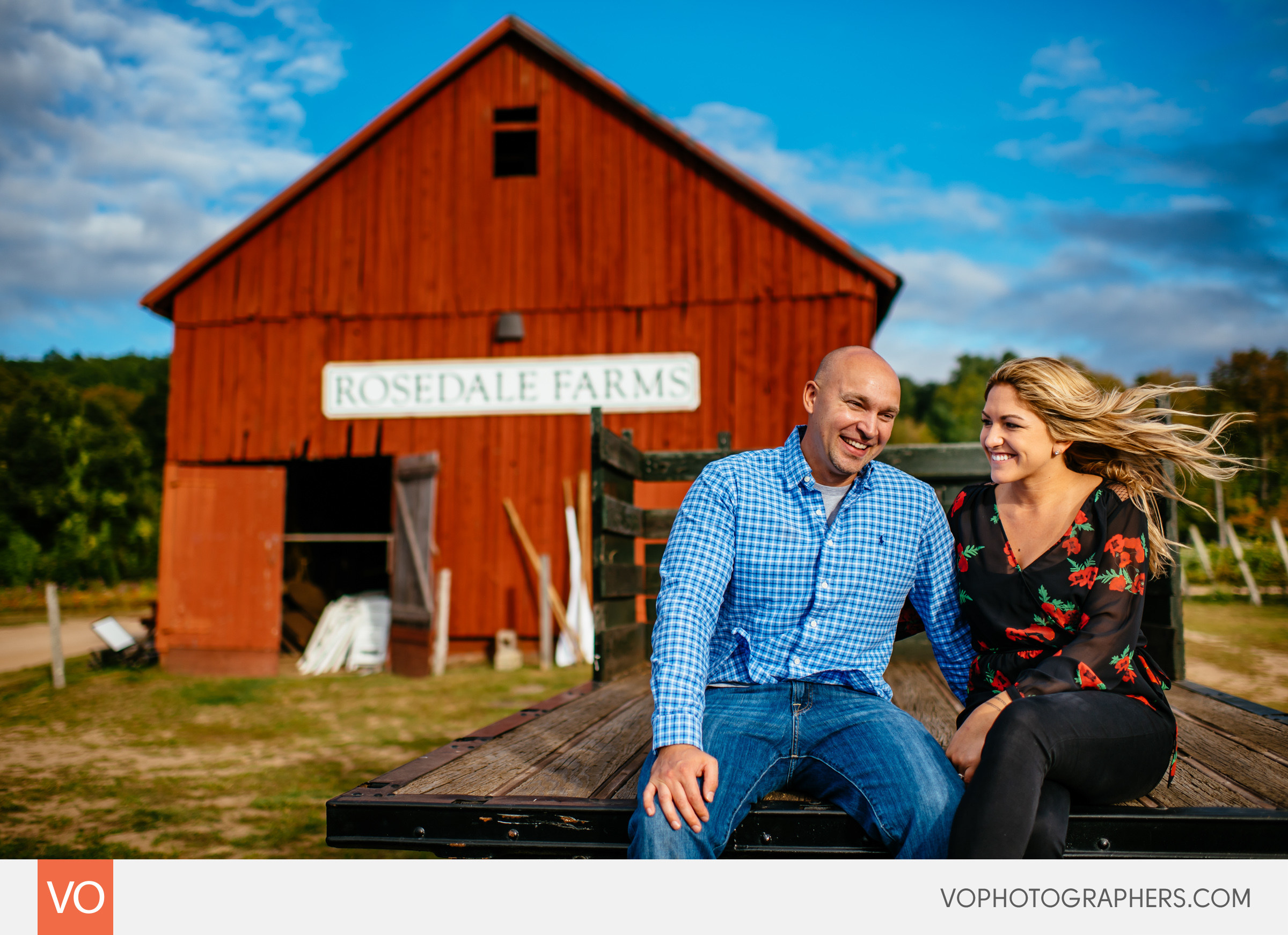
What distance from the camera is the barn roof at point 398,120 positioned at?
31.7 feet

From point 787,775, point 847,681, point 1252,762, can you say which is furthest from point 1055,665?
point 1252,762

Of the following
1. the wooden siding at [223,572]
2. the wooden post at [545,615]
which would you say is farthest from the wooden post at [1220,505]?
the wooden siding at [223,572]

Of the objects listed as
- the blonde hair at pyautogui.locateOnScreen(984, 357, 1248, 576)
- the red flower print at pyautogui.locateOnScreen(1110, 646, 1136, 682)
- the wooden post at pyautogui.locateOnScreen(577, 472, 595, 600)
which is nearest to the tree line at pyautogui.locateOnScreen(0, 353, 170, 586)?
the wooden post at pyautogui.locateOnScreen(577, 472, 595, 600)

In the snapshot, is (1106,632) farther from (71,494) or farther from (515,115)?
(71,494)

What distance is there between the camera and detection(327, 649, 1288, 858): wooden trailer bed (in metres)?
1.80

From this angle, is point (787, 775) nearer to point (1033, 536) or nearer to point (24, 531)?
point (1033, 536)

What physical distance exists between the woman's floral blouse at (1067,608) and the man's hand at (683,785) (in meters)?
0.77

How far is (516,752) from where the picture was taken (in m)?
2.40

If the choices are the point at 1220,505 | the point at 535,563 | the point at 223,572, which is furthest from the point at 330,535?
the point at 1220,505

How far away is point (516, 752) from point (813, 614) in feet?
3.17

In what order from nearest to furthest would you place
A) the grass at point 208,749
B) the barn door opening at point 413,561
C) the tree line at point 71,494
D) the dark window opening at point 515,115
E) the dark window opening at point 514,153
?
the grass at point 208,749 → the barn door opening at point 413,561 → the dark window opening at point 515,115 → the dark window opening at point 514,153 → the tree line at point 71,494

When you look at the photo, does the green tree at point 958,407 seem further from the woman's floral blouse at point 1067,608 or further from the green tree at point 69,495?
the woman's floral blouse at point 1067,608

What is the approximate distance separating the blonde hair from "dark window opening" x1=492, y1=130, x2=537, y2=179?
8946mm

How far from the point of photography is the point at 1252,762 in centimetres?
225
